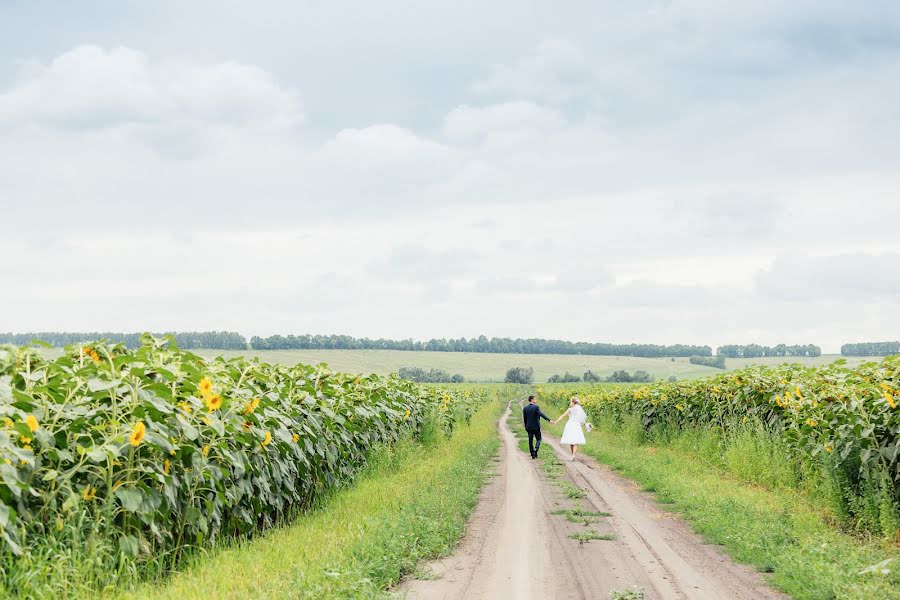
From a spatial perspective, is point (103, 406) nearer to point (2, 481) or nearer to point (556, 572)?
point (2, 481)

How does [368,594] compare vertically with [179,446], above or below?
below

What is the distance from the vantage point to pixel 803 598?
24.7ft

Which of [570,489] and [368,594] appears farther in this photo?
[570,489]

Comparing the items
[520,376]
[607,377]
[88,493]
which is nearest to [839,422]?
[88,493]

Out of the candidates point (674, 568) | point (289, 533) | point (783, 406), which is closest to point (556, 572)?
point (674, 568)

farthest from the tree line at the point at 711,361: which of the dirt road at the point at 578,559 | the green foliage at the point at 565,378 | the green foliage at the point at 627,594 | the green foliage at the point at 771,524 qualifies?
the green foliage at the point at 627,594

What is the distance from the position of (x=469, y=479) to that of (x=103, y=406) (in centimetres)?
955

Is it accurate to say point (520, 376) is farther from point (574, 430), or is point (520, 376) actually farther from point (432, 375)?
point (574, 430)

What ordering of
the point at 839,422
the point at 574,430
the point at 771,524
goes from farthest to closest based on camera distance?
the point at 574,430, the point at 839,422, the point at 771,524

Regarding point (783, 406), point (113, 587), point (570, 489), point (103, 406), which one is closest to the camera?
point (113, 587)

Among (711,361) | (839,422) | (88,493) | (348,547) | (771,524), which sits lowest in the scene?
(711,361)

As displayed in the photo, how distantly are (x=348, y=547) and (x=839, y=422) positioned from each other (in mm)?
8001

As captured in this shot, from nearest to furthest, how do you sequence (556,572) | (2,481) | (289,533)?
(2,481) → (556,572) → (289,533)

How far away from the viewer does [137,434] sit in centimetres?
630
